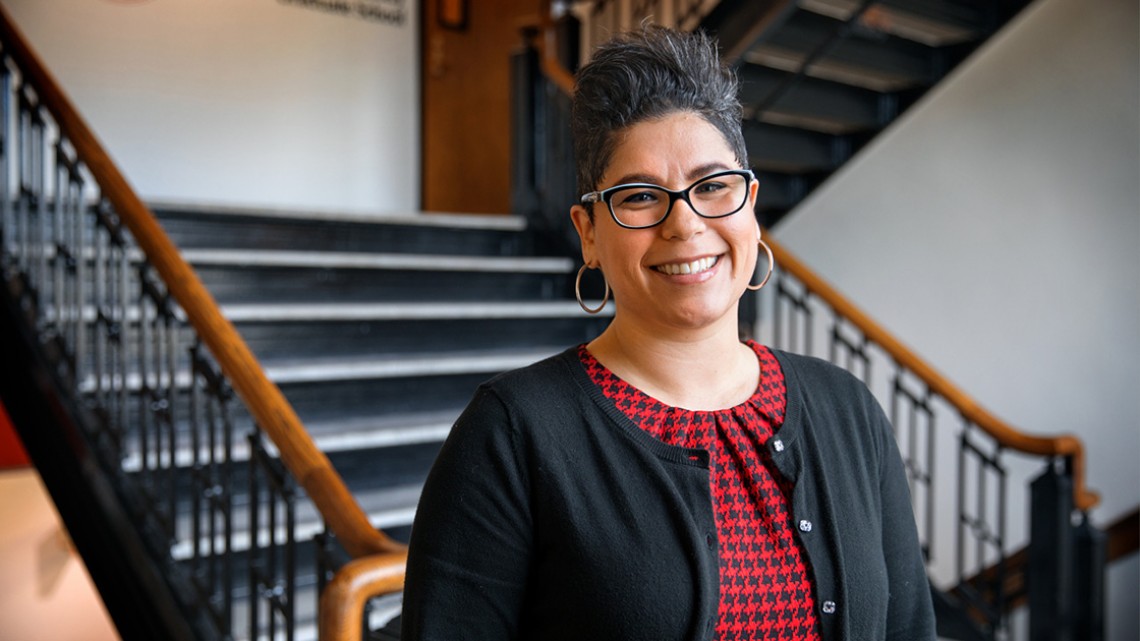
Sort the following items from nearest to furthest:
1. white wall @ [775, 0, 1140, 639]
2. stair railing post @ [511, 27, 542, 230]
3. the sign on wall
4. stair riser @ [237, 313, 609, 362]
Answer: stair riser @ [237, 313, 609, 362], white wall @ [775, 0, 1140, 639], stair railing post @ [511, 27, 542, 230], the sign on wall

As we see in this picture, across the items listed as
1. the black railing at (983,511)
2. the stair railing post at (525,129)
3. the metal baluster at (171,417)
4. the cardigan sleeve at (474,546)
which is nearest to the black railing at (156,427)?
the metal baluster at (171,417)

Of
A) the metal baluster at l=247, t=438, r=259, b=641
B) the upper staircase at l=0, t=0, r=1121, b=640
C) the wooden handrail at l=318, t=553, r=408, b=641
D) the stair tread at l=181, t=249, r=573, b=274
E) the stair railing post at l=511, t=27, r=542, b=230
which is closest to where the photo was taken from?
the wooden handrail at l=318, t=553, r=408, b=641

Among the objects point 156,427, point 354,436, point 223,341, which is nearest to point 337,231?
point 354,436

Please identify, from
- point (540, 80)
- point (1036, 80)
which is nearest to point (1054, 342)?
point (1036, 80)

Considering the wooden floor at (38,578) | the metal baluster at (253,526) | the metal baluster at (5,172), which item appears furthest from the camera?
the wooden floor at (38,578)

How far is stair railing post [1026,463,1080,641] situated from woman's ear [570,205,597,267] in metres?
2.55

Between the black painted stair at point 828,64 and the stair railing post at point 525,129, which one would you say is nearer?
the black painted stair at point 828,64

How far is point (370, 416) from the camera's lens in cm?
320

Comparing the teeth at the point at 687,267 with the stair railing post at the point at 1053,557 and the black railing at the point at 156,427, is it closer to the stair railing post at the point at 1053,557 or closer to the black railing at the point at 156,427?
the black railing at the point at 156,427

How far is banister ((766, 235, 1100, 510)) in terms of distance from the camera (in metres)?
3.00

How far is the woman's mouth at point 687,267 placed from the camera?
0.97m

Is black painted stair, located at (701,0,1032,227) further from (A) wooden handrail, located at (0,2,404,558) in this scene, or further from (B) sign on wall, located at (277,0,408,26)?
(B) sign on wall, located at (277,0,408,26)

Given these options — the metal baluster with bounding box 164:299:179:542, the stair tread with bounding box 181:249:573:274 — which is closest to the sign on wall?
the stair tread with bounding box 181:249:573:274

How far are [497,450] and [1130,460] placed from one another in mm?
3962
